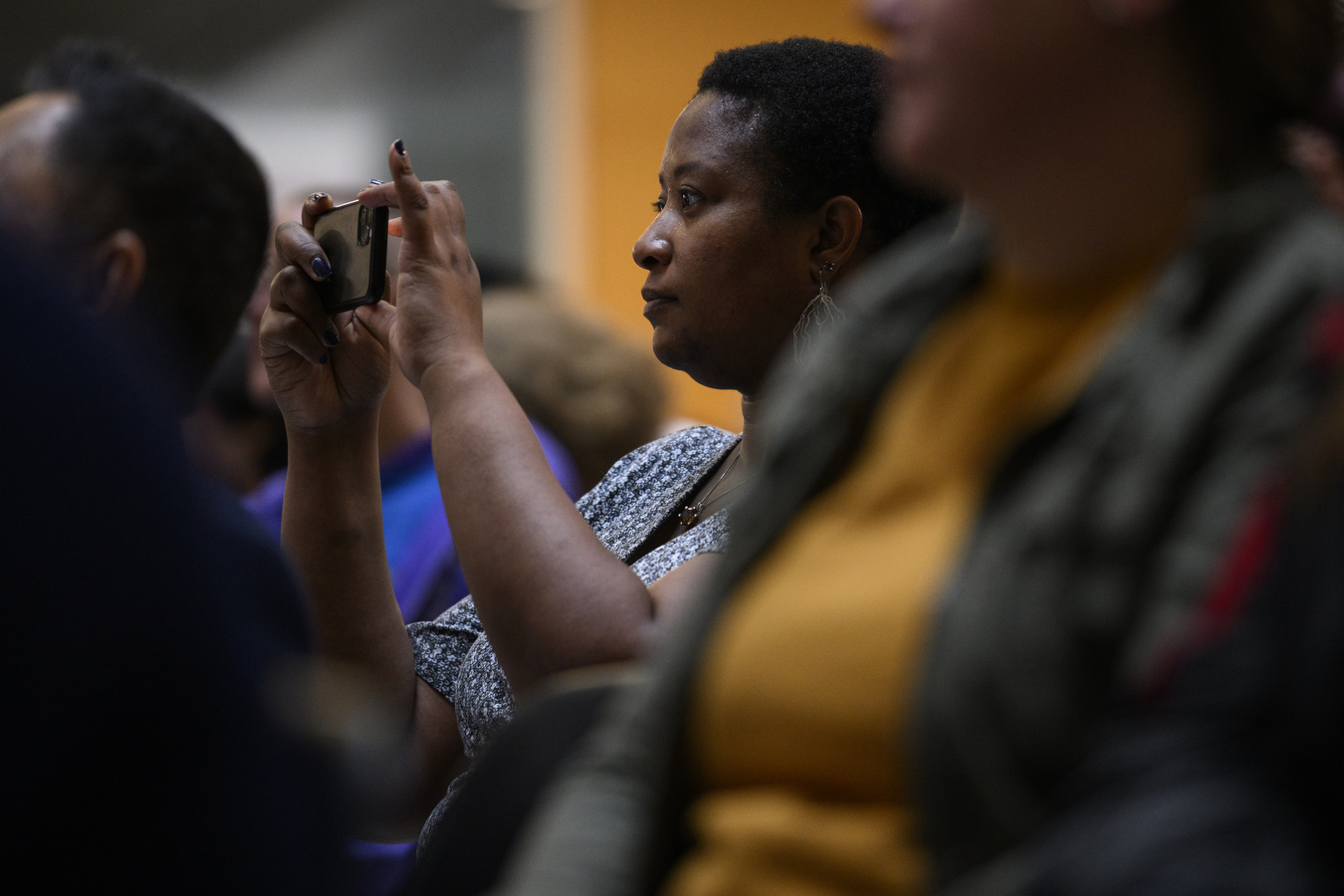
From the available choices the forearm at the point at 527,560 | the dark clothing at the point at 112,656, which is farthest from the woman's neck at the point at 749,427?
the dark clothing at the point at 112,656

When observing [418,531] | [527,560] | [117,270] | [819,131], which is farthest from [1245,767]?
[418,531]

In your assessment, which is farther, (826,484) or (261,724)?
(826,484)

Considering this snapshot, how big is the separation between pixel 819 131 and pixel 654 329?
29 centimetres

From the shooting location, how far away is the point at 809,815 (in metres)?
0.70

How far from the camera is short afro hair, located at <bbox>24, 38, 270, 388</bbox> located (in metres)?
1.09

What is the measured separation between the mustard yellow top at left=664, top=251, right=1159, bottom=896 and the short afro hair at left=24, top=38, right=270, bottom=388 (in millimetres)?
621

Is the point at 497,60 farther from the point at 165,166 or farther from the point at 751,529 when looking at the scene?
the point at 751,529

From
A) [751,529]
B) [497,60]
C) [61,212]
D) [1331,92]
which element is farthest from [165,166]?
[497,60]

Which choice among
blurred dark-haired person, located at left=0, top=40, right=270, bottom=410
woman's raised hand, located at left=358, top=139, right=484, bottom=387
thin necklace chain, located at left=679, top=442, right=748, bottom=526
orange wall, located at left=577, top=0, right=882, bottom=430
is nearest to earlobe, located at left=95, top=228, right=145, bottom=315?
blurred dark-haired person, located at left=0, top=40, right=270, bottom=410

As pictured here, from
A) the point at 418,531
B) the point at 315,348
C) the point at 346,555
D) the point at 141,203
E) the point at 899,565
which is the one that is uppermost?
the point at 141,203

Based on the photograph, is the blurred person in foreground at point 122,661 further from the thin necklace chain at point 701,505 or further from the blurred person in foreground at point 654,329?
the thin necklace chain at point 701,505

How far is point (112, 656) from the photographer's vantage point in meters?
0.55

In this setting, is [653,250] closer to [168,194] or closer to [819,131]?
[819,131]

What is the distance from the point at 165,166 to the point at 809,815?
0.80 m
